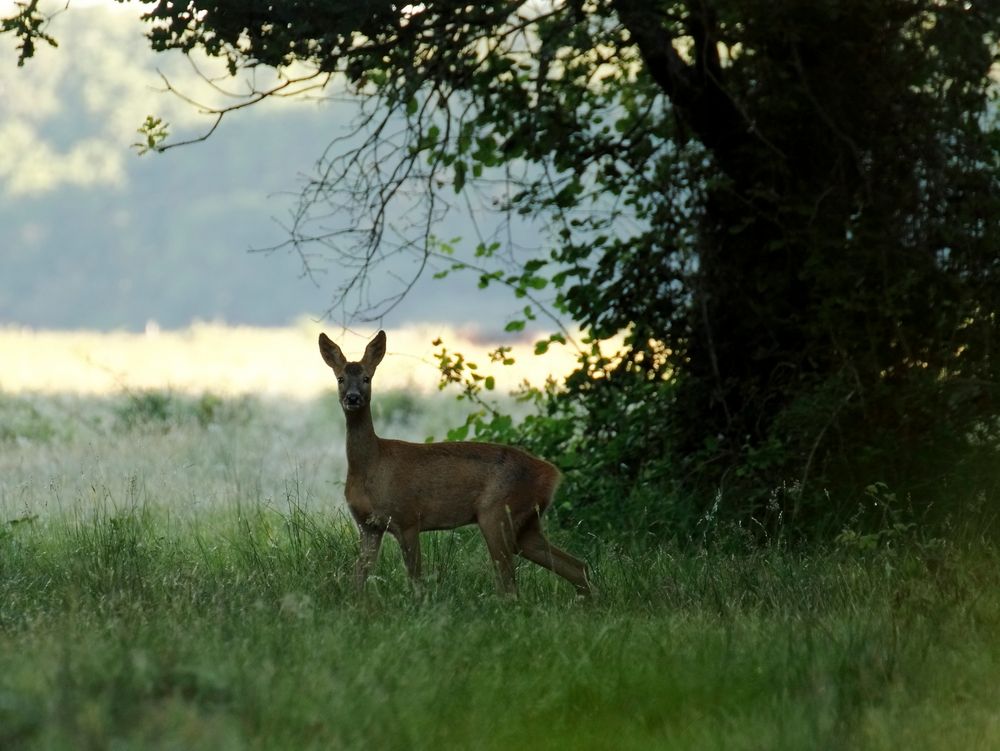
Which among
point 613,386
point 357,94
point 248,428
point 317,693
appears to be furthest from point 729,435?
point 248,428

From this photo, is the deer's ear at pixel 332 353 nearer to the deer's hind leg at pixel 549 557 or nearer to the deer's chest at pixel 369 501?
the deer's chest at pixel 369 501

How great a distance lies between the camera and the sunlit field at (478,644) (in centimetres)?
473

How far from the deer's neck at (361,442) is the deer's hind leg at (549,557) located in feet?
3.15

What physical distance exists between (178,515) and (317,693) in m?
6.25

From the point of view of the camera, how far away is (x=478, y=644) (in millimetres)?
6004

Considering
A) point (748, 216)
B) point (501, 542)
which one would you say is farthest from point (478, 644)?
point (748, 216)

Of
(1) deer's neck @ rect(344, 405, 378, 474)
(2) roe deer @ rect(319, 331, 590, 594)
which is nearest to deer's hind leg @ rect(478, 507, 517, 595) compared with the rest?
Answer: (2) roe deer @ rect(319, 331, 590, 594)

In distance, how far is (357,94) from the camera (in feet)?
30.9

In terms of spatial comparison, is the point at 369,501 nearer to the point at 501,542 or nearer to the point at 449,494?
the point at 449,494

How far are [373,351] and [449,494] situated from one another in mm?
933

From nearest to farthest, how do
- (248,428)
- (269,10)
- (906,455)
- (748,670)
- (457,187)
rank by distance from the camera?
(748,670) → (269,10) → (457,187) → (906,455) → (248,428)

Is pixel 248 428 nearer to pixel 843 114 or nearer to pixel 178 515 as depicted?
pixel 178 515

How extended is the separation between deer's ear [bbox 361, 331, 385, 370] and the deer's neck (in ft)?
0.96

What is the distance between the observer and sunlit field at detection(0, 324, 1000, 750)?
4.73 m
